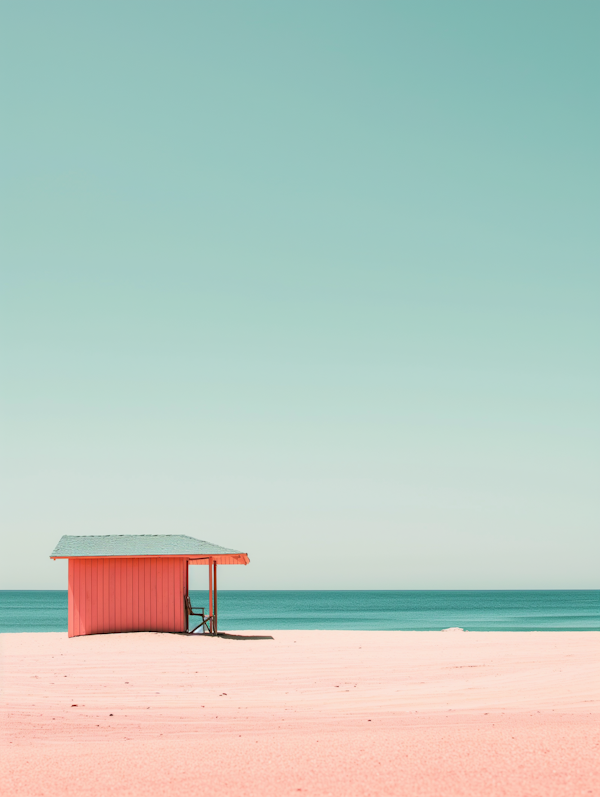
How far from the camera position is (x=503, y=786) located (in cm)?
515

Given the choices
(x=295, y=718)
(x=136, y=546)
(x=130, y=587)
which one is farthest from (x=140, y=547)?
(x=295, y=718)

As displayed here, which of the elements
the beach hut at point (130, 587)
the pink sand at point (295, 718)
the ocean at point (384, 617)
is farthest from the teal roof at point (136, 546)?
the ocean at point (384, 617)

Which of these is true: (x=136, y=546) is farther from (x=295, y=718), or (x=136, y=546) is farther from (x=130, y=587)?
(x=295, y=718)

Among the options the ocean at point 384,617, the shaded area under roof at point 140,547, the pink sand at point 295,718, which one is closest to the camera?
the pink sand at point 295,718

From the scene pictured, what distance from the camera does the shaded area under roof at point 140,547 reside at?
18.6 meters

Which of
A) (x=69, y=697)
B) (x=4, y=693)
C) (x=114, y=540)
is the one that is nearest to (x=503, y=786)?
(x=69, y=697)

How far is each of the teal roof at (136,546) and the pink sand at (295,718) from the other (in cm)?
197

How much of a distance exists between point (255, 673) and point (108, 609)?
23.9 feet

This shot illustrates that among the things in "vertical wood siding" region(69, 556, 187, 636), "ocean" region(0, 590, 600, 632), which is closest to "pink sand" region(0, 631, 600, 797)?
"vertical wood siding" region(69, 556, 187, 636)

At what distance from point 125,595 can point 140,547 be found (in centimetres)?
120

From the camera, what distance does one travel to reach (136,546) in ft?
63.7

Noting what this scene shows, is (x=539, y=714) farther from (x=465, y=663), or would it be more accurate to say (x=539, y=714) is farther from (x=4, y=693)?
(x=4, y=693)

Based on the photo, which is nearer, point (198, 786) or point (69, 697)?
point (198, 786)

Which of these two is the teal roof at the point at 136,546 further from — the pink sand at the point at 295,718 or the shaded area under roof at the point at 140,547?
the pink sand at the point at 295,718
